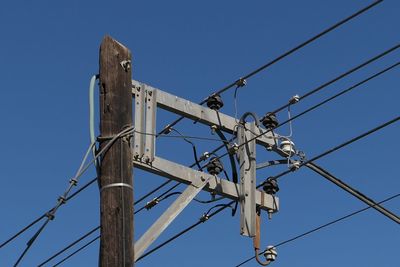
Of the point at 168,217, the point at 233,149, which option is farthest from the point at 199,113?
the point at 168,217

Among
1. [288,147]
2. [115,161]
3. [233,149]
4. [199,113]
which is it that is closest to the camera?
[115,161]

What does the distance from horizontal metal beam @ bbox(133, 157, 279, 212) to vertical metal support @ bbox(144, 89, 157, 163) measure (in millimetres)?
108

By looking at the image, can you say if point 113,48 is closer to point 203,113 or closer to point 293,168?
point 203,113

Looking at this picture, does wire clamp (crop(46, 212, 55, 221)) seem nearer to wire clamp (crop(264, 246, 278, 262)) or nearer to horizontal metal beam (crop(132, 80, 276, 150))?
horizontal metal beam (crop(132, 80, 276, 150))

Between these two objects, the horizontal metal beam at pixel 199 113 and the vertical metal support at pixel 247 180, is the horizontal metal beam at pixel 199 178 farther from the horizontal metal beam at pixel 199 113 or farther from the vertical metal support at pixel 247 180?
the horizontal metal beam at pixel 199 113

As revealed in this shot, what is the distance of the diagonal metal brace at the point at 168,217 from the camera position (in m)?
9.97

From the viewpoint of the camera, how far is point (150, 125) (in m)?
10.6

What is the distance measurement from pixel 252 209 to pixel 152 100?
1.82 m

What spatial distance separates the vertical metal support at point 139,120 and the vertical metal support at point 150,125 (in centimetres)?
6

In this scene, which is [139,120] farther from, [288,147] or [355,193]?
[355,193]

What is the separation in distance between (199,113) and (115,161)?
2.15m

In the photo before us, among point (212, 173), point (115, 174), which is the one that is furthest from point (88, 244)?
point (115, 174)

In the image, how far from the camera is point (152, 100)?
10.8 meters

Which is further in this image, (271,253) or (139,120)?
(271,253)
